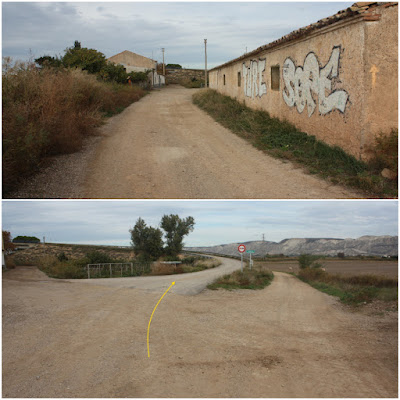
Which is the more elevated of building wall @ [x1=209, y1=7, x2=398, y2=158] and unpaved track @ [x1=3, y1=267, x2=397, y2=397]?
building wall @ [x1=209, y1=7, x2=398, y2=158]

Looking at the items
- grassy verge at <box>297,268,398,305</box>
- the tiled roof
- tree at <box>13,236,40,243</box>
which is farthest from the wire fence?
tree at <box>13,236,40,243</box>

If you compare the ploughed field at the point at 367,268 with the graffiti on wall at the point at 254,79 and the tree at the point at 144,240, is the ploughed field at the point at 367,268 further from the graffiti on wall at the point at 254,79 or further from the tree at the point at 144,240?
the tree at the point at 144,240

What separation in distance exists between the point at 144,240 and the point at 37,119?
1817 centimetres

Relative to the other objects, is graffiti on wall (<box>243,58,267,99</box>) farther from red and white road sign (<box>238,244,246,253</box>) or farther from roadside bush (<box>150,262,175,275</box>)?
roadside bush (<box>150,262,175,275</box>)

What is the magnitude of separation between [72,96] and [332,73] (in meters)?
9.59

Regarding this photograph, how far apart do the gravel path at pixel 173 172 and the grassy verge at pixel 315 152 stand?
0.43 meters

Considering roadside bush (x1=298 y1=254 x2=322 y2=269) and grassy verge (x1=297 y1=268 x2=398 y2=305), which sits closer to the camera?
grassy verge (x1=297 y1=268 x2=398 y2=305)

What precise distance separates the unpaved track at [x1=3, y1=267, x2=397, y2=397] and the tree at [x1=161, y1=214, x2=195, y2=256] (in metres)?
18.6

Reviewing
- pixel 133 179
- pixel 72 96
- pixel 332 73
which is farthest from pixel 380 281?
pixel 72 96

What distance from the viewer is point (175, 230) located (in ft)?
101

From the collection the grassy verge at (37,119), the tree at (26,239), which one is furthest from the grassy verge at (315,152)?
the tree at (26,239)

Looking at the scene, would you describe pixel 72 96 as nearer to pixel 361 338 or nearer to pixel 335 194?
pixel 335 194

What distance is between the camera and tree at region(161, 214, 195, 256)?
29828mm

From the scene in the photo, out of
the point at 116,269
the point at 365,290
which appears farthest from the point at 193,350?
the point at 116,269
